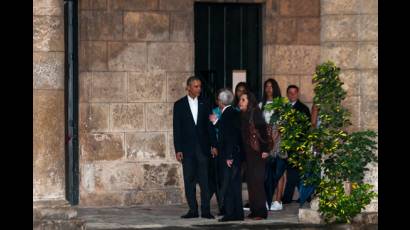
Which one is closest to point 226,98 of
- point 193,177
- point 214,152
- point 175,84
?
point 214,152

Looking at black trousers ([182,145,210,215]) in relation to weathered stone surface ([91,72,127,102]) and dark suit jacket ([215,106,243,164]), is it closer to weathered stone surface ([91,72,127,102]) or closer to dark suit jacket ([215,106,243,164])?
dark suit jacket ([215,106,243,164])

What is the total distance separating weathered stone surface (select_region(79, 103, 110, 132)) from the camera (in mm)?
18891

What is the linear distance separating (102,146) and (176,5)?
2198 mm

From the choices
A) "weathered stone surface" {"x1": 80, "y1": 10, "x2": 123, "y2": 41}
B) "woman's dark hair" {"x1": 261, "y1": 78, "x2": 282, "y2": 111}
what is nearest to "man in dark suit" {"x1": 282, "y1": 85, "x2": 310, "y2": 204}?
"woman's dark hair" {"x1": 261, "y1": 78, "x2": 282, "y2": 111}

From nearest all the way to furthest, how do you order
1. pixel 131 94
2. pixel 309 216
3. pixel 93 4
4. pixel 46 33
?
pixel 46 33, pixel 309 216, pixel 93 4, pixel 131 94

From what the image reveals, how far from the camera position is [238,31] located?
64.8 ft

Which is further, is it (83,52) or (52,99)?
(83,52)

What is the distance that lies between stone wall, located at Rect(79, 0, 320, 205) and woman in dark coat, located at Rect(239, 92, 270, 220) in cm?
230

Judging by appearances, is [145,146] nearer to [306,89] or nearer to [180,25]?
[180,25]

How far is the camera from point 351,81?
1639 centimetres
